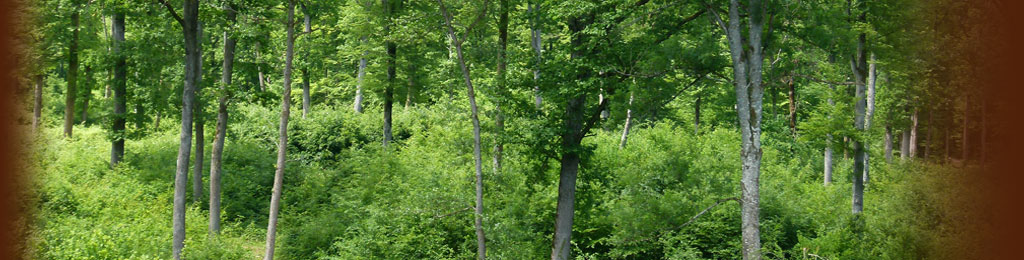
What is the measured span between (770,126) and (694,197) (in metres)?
4.12

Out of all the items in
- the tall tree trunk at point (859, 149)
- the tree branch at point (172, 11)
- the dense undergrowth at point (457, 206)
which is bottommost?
the dense undergrowth at point (457, 206)

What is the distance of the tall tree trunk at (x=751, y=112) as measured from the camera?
36.4 ft

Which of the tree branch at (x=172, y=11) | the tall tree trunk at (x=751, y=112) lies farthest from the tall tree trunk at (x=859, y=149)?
the tree branch at (x=172, y=11)

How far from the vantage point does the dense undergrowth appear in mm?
13961

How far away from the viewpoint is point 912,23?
7129 mm

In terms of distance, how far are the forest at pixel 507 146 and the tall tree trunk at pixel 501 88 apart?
83 millimetres

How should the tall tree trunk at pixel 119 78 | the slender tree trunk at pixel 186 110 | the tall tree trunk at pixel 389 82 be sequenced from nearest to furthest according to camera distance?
the slender tree trunk at pixel 186 110 → the tall tree trunk at pixel 119 78 → the tall tree trunk at pixel 389 82

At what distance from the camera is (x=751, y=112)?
11.2 m

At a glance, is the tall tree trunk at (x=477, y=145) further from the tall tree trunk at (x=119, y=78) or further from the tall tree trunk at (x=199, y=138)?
the tall tree trunk at (x=119, y=78)

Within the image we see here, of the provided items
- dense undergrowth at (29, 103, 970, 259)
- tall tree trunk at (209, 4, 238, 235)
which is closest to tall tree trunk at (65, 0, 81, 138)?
dense undergrowth at (29, 103, 970, 259)

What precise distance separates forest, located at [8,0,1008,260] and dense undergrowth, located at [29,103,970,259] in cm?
7

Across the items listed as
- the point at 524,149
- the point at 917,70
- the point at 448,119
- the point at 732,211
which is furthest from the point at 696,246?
the point at 917,70

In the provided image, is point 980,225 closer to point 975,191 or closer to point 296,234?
point 975,191

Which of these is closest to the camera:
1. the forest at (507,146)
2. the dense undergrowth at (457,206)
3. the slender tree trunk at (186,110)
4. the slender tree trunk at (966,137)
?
the slender tree trunk at (966,137)
